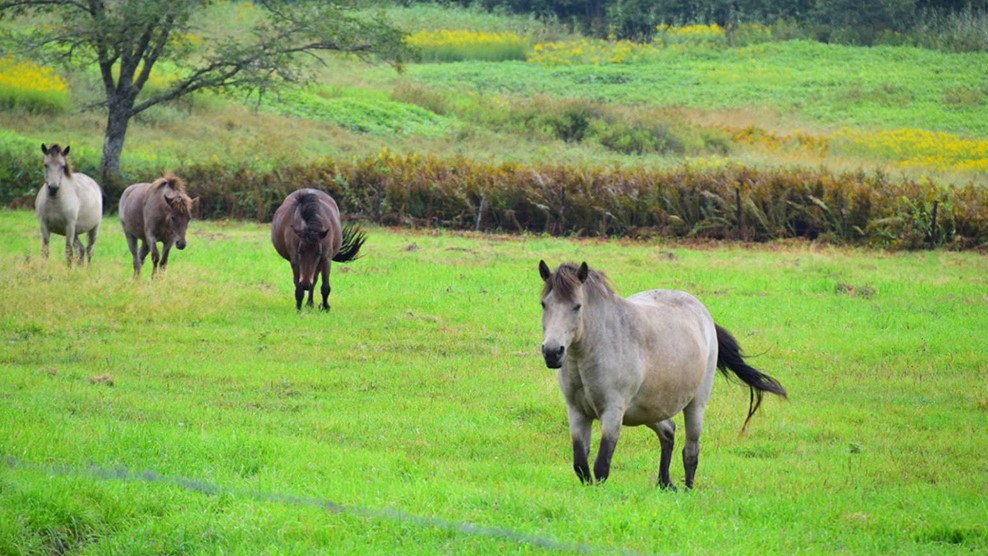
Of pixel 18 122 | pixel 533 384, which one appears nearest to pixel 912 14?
pixel 18 122

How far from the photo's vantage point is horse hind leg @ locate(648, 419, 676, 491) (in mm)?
8438

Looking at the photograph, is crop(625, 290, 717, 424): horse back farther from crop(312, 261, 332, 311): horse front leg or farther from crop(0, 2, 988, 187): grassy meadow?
crop(0, 2, 988, 187): grassy meadow

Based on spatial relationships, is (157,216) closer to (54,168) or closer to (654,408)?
(54,168)

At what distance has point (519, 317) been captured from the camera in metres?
16.9

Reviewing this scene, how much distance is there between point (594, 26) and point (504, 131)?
33880 millimetres

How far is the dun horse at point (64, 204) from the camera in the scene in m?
18.8

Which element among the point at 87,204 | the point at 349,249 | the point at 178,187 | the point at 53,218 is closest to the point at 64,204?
the point at 53,218

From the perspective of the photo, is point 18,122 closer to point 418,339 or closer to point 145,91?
point 145,91

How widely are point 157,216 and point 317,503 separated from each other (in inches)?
498

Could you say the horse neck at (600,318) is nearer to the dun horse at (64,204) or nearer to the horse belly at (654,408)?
the horse belly at (654,408)

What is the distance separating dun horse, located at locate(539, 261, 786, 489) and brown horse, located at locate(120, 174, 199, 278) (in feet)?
35.9

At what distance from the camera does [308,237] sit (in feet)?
54.9

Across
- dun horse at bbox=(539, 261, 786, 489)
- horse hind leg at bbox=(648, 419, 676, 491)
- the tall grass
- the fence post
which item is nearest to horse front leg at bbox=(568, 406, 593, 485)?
dun horse at bbox=(539, 261, 786, 489)

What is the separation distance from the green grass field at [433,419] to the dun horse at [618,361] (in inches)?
17.9
